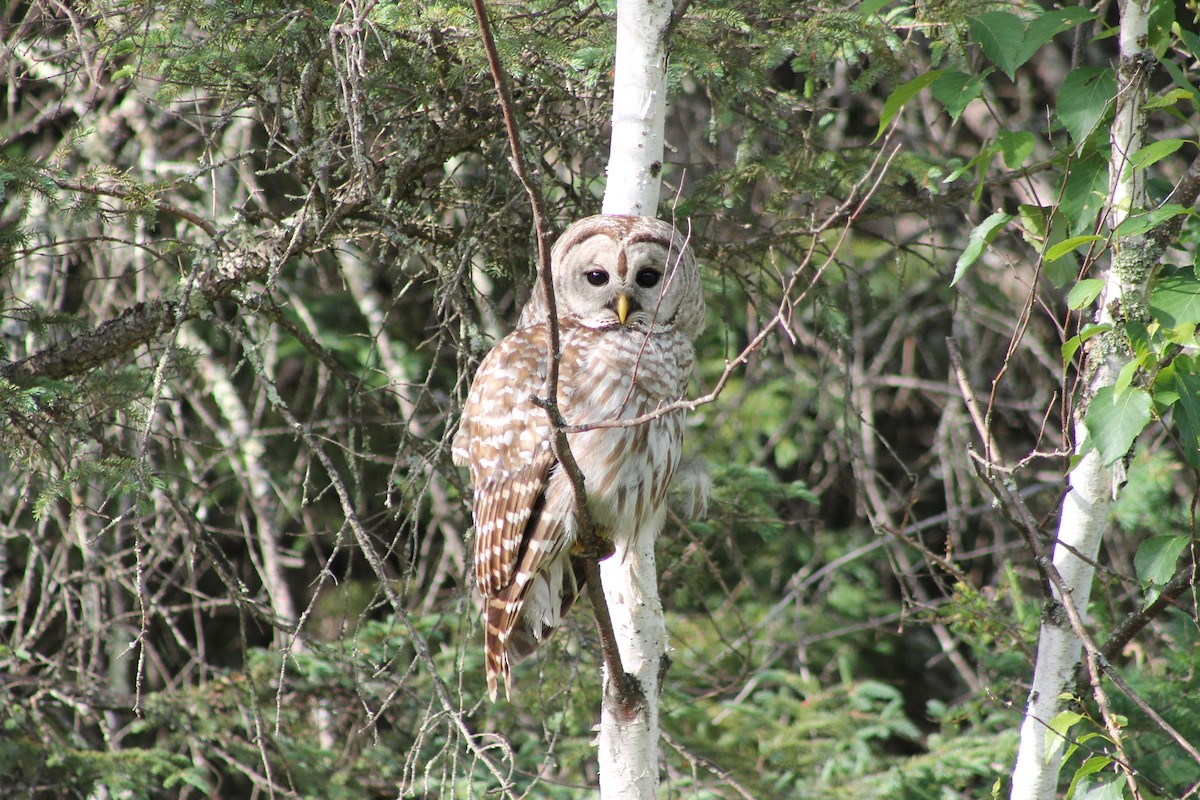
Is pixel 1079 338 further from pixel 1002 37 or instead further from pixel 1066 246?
pixel 1002 37

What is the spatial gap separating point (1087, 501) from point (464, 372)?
183 cm

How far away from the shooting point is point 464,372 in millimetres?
3643

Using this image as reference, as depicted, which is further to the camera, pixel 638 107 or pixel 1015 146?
pixel 638 107

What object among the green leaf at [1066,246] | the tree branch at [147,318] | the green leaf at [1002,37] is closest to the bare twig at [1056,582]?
the green leaf at [1066,246]

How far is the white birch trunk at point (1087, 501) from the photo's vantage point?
282 cm

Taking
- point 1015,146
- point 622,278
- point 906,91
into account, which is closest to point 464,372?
point 622,278

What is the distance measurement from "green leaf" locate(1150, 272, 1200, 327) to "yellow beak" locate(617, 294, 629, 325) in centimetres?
150

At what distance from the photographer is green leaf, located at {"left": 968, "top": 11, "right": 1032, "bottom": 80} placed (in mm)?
2648

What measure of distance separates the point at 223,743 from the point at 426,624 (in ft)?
2.92

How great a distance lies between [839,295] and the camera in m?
4.84

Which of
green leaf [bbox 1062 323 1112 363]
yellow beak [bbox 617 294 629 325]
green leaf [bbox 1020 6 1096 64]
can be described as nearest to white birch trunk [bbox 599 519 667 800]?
yellow beak [bbox 617 294 629 325]

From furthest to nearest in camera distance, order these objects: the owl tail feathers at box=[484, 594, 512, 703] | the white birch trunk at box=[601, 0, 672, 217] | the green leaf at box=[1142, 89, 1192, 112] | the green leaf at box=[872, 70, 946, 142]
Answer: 1. the owl tail feathers at box=[484, 594, 512, 703]
2. the white birch trunk at box=[601, 0, 672, 217]
3. the green leaf at box=[872, 70, 946, 142]
4. the green leaf at box=[1142, 89, 1192, 112]

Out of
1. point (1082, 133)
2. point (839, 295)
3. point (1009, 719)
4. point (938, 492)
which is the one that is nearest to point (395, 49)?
point (1082, 133)

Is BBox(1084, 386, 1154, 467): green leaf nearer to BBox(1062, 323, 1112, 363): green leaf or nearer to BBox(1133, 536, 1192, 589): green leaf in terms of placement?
Answer: BBox(1062, 323, 1112, 363): green leaf
